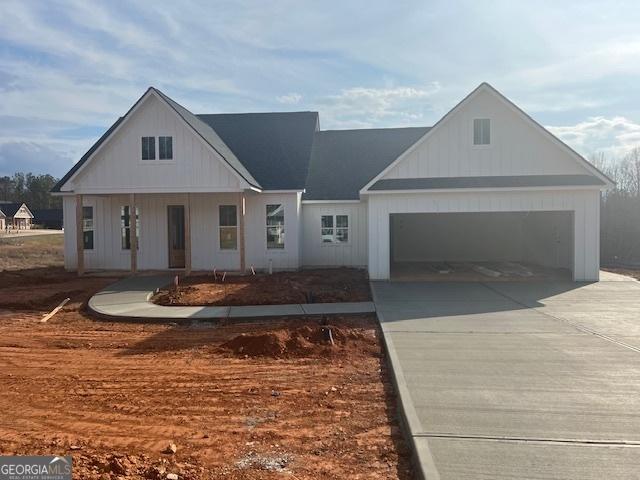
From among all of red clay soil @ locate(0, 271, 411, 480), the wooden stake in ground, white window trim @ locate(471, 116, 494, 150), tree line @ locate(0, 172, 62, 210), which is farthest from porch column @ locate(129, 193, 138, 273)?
tree line @ locate(0, 172, 62, 210)

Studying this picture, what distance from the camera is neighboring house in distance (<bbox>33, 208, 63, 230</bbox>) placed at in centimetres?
10121

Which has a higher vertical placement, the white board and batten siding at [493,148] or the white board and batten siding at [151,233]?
the white board and batten siding at [493,148]

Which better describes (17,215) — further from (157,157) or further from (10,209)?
(157,157)

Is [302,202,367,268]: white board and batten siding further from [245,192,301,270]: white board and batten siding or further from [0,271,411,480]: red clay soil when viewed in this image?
[0,271,411,480]: red clay soil

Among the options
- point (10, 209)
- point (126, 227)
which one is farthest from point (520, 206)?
point (10, 209)

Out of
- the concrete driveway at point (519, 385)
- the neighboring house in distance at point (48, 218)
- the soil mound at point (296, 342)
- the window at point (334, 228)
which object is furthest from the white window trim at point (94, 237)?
the neighboring house in distance at point (48, 218)

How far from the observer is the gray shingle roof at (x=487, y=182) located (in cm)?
1584

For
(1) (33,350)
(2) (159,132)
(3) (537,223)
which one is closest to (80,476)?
(1) (33,350)

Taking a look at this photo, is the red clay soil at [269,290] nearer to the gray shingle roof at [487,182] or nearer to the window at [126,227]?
the gray shingle roof at [487,182]

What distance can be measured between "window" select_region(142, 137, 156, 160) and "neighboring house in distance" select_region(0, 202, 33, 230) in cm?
8574

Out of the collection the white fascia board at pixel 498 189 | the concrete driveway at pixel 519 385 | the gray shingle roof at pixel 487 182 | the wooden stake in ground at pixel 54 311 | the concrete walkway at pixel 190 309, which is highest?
the gray shingle roof at pixel 487 182

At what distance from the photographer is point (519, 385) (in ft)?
21.2

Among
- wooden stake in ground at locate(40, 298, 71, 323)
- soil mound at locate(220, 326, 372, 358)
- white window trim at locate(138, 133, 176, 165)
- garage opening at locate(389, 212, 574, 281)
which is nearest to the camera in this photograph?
soil mound at locate(220, 326, 372, 358)

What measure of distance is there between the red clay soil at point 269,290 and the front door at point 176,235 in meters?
3.22
